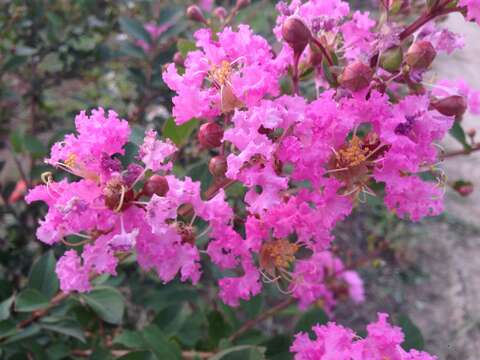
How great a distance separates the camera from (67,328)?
48.4 inches

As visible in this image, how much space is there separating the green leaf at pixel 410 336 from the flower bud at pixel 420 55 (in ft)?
1.89

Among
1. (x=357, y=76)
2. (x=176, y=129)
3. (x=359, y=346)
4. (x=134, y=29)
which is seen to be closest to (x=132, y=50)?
(x=134, y=29)

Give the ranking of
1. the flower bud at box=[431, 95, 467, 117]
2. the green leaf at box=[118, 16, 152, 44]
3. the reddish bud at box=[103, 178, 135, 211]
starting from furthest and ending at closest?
the green leaf at box=[118, 16, 152, 44]
the flower bud at box=[431, 95, 467, 117]
the reddish bud at box=[103, 178, 135, 211]

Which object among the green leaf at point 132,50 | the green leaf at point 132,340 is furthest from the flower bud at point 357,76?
the green leaf at point 132,50

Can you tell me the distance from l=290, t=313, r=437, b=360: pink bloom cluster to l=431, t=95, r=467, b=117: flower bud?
37 cm

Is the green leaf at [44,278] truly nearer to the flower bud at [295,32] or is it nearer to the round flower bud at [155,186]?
the round flower bud at [155,186]

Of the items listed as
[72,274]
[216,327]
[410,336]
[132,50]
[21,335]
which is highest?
[72,274]

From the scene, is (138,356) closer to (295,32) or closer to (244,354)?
(244,354)

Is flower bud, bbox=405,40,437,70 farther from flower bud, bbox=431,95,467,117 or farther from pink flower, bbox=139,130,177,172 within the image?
pink flower, bbox=139,130,177,172

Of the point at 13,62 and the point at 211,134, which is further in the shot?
the point at 13,62

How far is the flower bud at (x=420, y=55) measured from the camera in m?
0.91

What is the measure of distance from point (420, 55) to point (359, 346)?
18.7 inches

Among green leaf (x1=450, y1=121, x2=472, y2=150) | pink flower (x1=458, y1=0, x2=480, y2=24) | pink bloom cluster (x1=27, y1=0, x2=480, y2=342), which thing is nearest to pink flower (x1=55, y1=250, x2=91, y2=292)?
pink bloom cluster (x1=27, y1=0, x2=480, y2=342)

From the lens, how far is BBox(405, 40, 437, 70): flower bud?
2.99 ft
